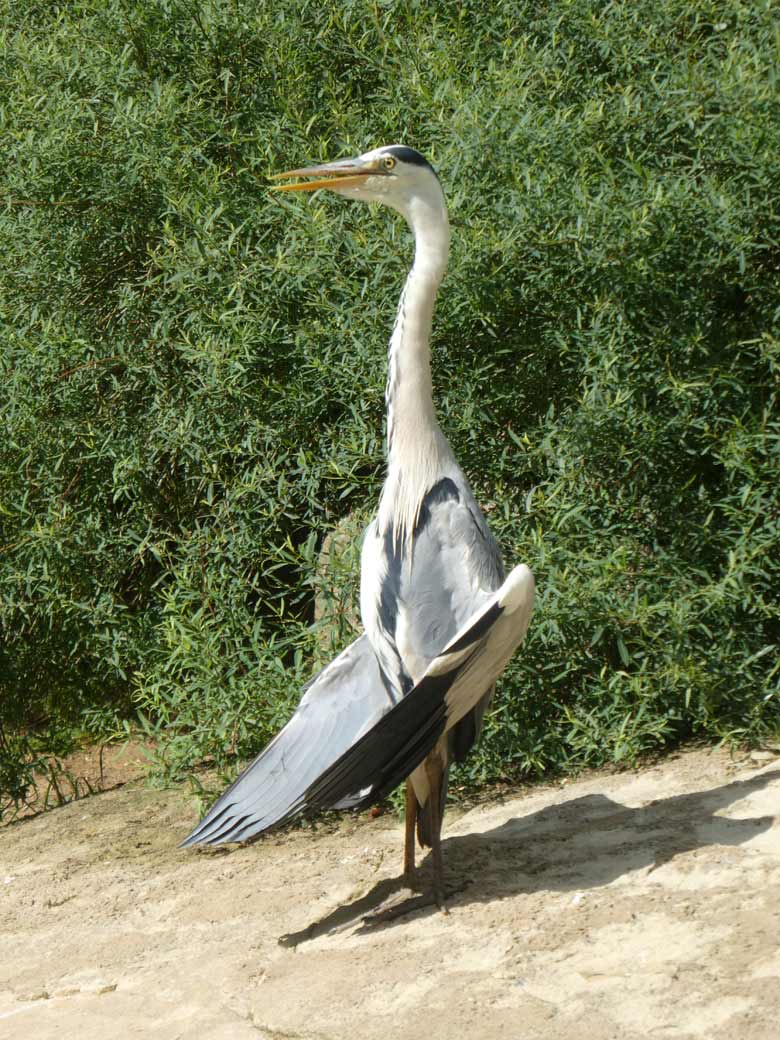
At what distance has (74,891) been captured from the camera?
4.20 meters

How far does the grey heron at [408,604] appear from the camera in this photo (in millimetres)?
3506

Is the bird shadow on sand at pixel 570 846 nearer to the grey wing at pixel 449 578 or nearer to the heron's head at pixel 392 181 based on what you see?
the grey wing at pixel 449 578

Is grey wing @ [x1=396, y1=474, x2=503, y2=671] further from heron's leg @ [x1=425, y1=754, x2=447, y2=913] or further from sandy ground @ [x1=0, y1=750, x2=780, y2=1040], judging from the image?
sandy ground @ [x1=0, y1=750, x2=780, y2=1040]

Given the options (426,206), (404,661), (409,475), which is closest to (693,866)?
(404,661)

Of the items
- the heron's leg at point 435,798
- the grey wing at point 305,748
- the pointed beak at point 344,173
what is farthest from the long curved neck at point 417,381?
the heron's leg at point 435,798

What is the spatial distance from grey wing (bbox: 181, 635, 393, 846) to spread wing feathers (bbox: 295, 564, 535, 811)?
0.28m

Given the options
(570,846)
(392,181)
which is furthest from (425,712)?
(392,181)

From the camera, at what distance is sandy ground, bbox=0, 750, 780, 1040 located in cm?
279

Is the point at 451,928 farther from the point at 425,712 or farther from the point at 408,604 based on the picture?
the point at 408,604

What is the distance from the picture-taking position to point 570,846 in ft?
12.3

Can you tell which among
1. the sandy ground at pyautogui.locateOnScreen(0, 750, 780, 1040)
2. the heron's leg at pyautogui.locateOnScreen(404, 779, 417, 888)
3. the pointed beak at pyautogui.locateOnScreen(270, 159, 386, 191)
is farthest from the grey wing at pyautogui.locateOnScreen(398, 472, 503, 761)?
the pointed beak at pyautogui.locateOnScreen(270, 159, 386, 191)

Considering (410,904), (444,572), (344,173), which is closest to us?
(410,904)

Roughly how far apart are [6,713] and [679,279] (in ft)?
12.0

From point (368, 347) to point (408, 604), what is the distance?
1.45 meters
